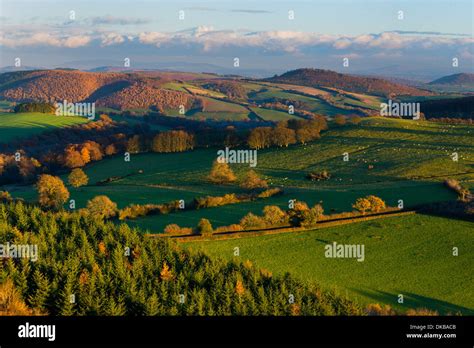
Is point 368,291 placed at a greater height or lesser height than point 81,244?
lesser

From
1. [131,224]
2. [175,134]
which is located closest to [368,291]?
[131,224]

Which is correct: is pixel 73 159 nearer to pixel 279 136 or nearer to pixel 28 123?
pixel 279 136

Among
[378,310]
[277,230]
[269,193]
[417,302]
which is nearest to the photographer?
[378,310]

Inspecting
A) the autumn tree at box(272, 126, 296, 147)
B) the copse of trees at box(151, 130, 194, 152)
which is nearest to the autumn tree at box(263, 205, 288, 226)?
the autumn tree at box(272, 126, 296, 147)

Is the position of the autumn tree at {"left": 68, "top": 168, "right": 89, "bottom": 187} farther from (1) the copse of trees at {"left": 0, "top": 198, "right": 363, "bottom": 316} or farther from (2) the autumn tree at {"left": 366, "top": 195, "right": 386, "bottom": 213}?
(2) the autumn tree at {"left": 366, "top": 195, "right": 386, "bottom": 213}

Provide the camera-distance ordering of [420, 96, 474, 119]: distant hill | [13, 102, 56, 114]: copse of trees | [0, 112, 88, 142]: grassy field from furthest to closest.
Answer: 1. [13, 102, 56, 114]: copse of trees
2. [420, 96, 474, 119]: distant hill
3. [0, 112, 88, 142]: grassy field

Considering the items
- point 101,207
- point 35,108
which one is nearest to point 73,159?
point 101,207
